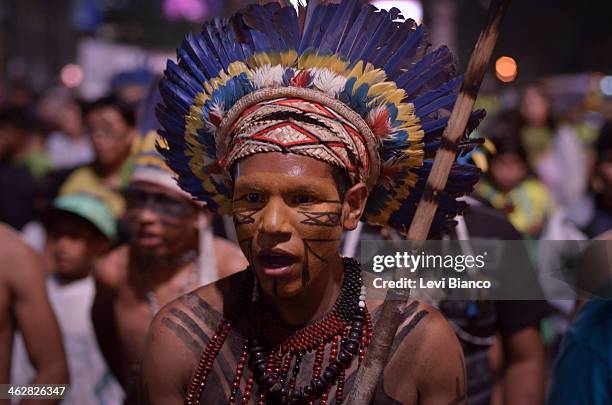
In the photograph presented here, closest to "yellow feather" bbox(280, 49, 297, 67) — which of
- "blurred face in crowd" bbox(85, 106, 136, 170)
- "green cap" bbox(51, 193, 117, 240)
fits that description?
"green cap" bbox(51, 193, 117, 240)

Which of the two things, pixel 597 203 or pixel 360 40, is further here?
pixel 597 203

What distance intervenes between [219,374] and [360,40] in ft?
3.70

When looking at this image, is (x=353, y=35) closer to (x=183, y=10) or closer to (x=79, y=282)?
(x=79, y=282)

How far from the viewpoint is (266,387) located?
3.01 m

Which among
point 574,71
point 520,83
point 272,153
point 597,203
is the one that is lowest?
point 272,153

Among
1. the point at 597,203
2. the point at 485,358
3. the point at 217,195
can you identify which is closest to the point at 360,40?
the point at 217,195

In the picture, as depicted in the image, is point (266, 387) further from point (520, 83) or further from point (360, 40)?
point (520, 83)

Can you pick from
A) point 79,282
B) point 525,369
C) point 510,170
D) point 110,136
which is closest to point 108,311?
point 79,282

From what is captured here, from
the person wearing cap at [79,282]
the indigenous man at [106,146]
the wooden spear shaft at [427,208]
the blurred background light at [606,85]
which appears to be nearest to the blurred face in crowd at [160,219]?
the person wearing cap at [79,282]

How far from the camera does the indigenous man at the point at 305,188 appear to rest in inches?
115

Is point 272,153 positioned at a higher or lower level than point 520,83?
lower

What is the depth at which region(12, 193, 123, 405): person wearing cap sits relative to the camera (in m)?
5.62

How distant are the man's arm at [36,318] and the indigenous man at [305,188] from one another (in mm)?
1207

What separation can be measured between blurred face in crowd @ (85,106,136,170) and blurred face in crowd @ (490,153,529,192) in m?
2.97
